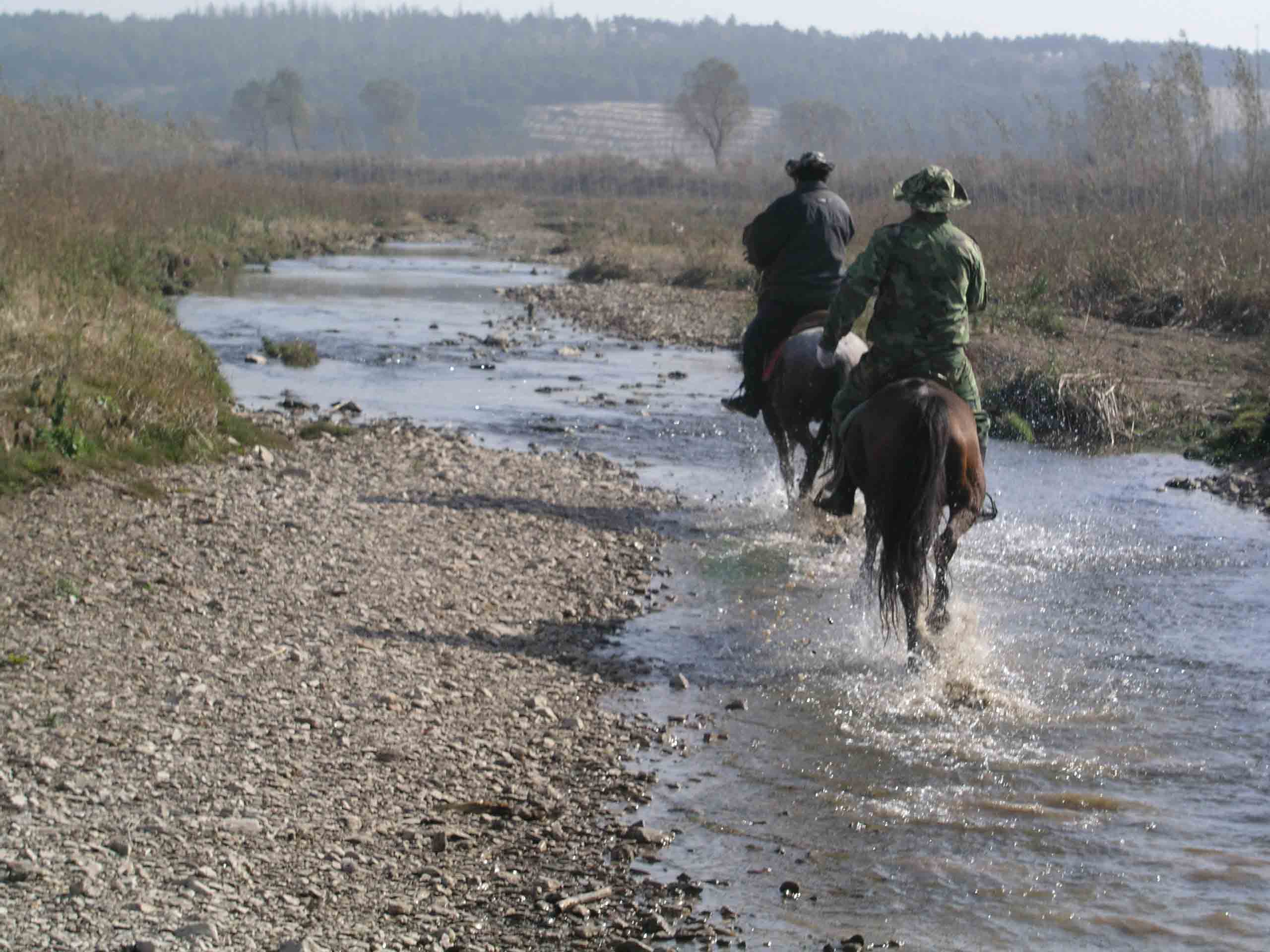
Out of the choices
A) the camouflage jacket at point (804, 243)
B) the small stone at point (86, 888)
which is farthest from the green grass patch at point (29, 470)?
the small stone at point (86, 888)

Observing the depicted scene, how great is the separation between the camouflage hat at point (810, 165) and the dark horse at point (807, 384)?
110 cm

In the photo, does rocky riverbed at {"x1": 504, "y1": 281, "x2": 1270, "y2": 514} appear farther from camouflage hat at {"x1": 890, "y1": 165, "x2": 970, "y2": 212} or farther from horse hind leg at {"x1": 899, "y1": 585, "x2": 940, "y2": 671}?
camouflage hat at {"x1": 890, "y1": 165, "x2": 970, "y2": 212}

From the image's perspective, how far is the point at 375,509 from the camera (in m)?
10.9

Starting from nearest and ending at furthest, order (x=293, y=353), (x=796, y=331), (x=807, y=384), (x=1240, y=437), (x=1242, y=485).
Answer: (x=807, y=384) → (x=796, y=331) → (x=1242, y=485) → (x=1240, y=437) → (x=293, y=353)

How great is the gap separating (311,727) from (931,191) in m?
4.03

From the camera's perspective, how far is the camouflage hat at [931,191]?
7.91 meters

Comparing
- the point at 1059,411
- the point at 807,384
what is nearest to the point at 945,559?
the point at 807,384

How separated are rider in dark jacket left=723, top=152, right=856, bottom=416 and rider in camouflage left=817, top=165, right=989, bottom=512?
3171 millimetres

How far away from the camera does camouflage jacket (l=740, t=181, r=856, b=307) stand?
37.4 ft

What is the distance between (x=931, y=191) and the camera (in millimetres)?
7918

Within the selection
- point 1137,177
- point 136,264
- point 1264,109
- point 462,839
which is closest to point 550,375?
point 136,264

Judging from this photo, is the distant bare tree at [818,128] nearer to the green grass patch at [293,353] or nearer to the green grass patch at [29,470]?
the green grass patch at [293,353]

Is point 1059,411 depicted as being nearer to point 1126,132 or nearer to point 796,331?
point 796,331

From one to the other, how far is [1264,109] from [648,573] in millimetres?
19119
